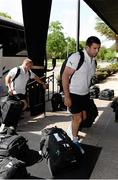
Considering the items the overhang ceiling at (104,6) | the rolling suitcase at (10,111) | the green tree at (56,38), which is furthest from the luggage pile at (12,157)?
the green tree at (56,38)

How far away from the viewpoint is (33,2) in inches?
379

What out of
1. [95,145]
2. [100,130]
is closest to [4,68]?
[100,130]

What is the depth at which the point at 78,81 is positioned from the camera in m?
6.68

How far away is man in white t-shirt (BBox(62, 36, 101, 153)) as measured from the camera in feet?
21.1

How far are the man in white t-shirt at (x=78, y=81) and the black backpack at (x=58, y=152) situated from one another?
723 mm

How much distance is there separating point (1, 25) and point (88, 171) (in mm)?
8898

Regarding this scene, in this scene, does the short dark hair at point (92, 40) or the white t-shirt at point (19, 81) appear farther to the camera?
the white t-shirt at point (19, 81)

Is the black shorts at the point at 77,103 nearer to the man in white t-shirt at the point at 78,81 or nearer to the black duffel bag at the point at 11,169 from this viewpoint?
the man in white t-shirt at the point at 78,81

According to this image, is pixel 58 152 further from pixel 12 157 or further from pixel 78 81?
pixel 78 81

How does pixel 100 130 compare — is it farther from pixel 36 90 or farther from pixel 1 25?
pixel 1 25

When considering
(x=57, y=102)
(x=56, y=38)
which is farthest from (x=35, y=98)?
(x=56, y=38)

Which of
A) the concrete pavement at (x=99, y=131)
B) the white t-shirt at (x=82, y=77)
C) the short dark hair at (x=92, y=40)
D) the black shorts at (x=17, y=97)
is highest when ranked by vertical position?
the short dark hair at (x=92, y=40)

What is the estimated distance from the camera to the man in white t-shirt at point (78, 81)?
642 cm

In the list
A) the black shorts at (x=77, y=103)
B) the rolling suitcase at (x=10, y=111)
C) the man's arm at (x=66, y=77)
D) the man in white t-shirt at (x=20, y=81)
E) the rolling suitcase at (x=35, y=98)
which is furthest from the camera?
the rolling suitcase at (x=35, y=98)
